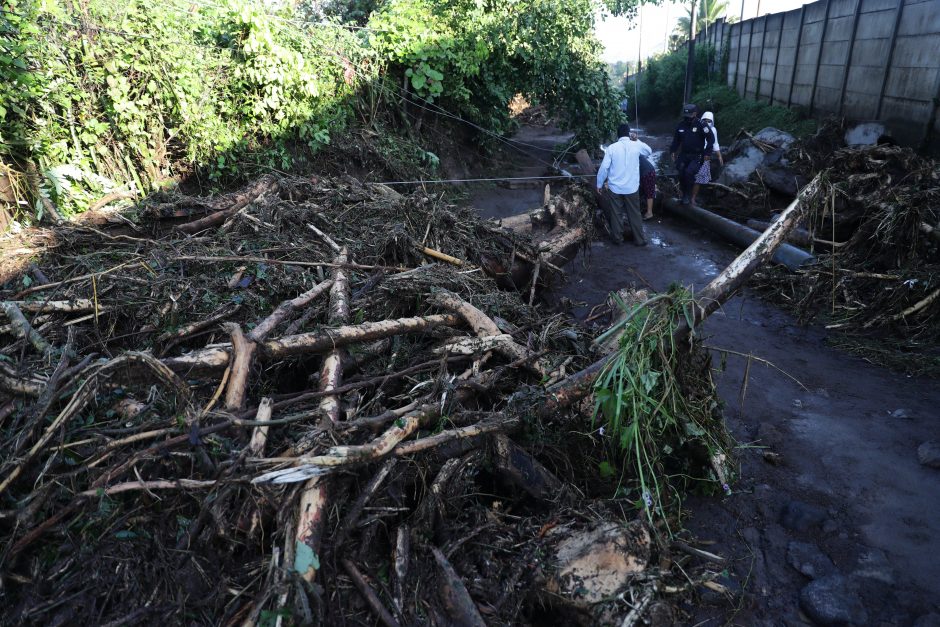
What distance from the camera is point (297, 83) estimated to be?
7.77m

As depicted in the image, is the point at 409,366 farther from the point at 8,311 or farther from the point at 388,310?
the point at 8,311

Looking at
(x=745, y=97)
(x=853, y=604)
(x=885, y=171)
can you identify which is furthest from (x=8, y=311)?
(x=745, y=97)

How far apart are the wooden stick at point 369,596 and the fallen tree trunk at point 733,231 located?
496cm

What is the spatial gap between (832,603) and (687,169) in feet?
27.5

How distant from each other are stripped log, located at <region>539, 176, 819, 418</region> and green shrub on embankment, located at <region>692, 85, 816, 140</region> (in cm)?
958

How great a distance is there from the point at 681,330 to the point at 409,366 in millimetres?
1592

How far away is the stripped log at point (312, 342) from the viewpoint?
281 centimetres

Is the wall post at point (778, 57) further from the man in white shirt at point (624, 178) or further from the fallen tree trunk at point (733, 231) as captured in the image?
the man in white shirt at point (624, 178)

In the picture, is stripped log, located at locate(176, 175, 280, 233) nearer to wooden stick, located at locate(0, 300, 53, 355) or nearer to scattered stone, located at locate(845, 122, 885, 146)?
wooden stick, located at locate(0, 300, 53, 355)

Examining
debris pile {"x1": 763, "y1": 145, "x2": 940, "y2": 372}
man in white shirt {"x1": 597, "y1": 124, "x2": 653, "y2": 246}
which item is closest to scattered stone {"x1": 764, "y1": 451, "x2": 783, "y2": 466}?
debris pile {"x1": 763, "y1": 145, "x2": 940, "y2": 372}

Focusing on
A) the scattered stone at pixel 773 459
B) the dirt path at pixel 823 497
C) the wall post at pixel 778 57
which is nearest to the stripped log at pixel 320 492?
the dirt path at pixel 823 497

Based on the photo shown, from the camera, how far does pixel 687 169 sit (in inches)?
382

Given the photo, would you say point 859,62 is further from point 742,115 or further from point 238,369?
point 238,369

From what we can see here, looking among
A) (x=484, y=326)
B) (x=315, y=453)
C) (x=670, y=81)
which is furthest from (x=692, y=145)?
(x=670, y=81)
